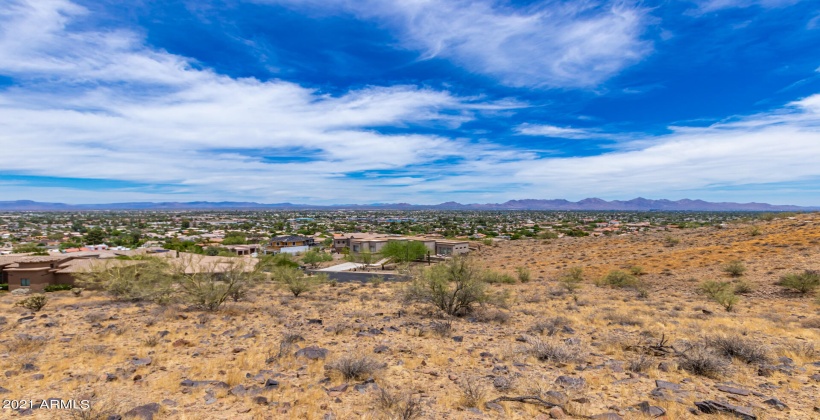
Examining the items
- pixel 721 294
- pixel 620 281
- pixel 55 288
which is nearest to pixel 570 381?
pixel 721 294

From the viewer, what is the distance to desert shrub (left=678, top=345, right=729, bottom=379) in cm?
823

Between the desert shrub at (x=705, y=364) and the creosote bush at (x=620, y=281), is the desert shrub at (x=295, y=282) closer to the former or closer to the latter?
the desert shrub at (x=705, y=364)

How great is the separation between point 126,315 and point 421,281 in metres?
11.2

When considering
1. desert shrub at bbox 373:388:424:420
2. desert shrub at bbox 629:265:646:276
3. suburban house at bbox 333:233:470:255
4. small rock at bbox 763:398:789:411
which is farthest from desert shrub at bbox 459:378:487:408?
suburban house at bbox 333:233:470:255

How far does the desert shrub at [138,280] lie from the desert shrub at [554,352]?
14.8m

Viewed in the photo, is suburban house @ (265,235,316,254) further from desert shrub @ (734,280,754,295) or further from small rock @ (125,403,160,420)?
small rock @ (125,403,160,420)

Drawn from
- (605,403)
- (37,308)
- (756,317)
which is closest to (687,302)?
(756,317)

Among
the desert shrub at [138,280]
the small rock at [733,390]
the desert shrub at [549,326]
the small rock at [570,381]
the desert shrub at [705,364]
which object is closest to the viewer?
the small rock at [733,390]

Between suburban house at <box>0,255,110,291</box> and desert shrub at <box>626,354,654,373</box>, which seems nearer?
desert shrub at <box>626,354,654,373</box>

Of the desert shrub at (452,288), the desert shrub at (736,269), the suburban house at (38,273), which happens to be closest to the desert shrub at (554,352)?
the desert shrub at (452,288)

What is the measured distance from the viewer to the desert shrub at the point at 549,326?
12102 millimetres

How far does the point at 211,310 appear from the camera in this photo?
50.0 feet

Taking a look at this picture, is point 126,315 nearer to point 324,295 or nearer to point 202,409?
point 324,295

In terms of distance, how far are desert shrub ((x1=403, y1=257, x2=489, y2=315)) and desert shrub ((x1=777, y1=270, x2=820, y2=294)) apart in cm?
1572
